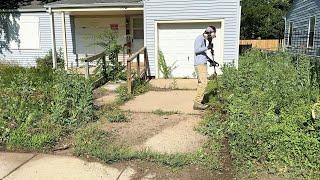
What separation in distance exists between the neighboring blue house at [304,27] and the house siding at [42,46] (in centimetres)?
1078

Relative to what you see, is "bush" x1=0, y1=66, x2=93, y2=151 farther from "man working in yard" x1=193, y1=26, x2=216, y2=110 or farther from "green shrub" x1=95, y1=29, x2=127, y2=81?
"green shrub" x1=95, y1=29, x2=127, y2=81

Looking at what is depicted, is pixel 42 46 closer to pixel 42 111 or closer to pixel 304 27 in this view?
pixel 42 111

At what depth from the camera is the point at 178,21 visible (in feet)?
41.9

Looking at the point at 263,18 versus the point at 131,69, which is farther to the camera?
the point at 263,18

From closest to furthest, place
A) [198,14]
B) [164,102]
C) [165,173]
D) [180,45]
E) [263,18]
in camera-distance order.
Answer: [165,173] < [164,102] < [198,14] < [180,45] < [263,18]

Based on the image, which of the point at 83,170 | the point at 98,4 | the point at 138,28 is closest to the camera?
the point at 83,170

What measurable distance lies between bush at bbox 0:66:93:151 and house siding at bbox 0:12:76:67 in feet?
28.8

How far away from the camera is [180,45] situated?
43.2 feet

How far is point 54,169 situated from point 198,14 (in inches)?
361

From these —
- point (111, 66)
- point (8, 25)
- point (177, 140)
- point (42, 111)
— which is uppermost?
point (8, 25)

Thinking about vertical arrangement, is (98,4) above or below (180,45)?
above

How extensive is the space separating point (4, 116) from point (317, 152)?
17.4 ft

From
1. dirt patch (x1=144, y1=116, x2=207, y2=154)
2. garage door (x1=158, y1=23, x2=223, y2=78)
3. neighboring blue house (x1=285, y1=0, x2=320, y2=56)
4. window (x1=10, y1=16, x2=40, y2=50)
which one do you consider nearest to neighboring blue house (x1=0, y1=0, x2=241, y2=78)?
garage door (x1=158, y1=23, x2=223, y2=78)

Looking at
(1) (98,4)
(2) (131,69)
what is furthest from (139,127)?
(1) (98,4)
